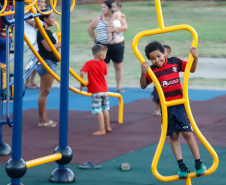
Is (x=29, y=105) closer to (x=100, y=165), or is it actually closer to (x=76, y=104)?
(x=76, y=104)

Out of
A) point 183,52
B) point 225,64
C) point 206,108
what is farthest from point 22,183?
point 183,52

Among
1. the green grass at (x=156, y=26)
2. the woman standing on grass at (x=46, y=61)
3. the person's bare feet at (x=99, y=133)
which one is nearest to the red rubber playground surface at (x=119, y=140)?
the person's bare feet at (x=99, y=133)

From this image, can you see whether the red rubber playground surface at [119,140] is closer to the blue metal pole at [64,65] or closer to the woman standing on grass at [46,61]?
the woman standing on grass at [46,61]

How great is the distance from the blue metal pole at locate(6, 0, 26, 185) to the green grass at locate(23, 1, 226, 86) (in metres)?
8.58

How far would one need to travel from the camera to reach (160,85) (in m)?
5.36

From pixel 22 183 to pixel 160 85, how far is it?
5.74 feet

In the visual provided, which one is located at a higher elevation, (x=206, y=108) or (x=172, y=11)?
(x=172, y=11)

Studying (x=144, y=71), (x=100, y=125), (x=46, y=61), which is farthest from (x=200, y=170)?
(x=46, y=61)

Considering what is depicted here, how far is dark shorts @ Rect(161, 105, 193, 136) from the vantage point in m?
5.44

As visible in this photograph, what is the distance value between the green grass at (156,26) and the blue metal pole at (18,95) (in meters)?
8.58

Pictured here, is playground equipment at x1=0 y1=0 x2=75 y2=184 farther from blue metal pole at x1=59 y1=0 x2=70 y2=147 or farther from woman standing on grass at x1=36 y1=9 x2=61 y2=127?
woman standing on grass at x1=36 y1=9 x2=61 y2=127

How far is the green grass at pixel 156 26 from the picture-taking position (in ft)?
59.6

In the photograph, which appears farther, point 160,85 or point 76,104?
point 76,104

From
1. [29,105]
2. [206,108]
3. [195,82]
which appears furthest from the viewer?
[195,82]
